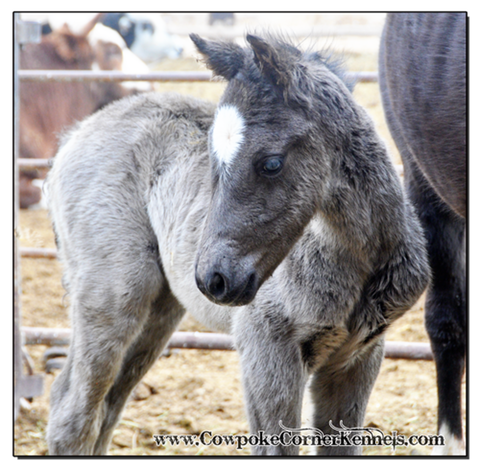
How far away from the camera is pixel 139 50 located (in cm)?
1059

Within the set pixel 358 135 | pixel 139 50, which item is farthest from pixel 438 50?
pixel 139 50

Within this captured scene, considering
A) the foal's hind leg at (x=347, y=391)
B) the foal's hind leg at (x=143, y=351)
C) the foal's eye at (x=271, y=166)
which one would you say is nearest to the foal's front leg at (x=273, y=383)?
the foal's hind leg at (x=347, y=391)

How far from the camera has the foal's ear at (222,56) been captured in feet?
6.65

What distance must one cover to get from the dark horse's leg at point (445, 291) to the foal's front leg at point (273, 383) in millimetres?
960

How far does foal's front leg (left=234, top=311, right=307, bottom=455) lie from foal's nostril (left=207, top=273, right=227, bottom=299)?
40cm

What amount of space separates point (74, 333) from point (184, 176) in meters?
0.88

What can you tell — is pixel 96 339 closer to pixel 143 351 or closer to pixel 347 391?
pixel 143 351

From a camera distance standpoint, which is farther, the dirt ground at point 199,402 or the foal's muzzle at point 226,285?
the dirt ground at point 199,402

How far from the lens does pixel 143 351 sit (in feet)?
9.77

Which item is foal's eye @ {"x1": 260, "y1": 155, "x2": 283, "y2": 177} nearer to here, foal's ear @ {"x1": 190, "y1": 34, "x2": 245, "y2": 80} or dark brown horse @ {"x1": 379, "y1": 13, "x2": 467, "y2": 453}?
foal's ear @ {"x1": 190, "y1": 34, "x2": 245, "y2": 80}

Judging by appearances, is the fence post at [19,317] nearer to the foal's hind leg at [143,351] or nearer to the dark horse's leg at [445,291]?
the foal's hind leg at [143,351]

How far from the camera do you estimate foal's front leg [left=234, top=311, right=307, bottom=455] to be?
7.00 feet

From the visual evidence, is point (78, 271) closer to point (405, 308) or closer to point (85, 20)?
point (405, 308)

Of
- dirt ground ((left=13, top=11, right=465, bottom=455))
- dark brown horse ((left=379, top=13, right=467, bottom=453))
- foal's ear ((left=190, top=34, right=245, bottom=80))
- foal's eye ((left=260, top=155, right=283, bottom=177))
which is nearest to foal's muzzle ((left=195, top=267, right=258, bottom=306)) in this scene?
foal's eye ((left=260, top=155, right=283, bottom=177))
